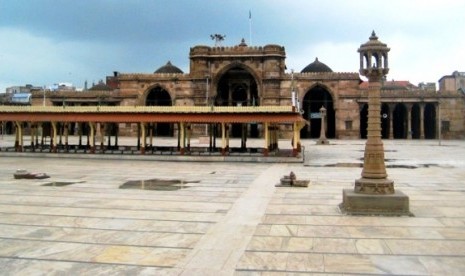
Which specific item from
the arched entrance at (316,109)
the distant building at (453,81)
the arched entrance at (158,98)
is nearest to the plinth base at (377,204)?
the arched entrance at (316,109)

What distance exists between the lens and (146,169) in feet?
67.6

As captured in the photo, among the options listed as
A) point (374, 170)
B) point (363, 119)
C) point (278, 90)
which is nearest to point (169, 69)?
point (278, 90)

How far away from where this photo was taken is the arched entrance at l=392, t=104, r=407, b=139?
59866mm

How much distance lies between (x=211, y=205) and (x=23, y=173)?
8.50 metres

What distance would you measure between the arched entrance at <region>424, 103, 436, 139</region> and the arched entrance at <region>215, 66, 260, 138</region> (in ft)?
69.4

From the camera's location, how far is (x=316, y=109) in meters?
58.0

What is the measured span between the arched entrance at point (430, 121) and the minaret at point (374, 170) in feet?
161

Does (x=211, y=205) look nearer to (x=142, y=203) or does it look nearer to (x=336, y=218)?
(x=142, y=203)

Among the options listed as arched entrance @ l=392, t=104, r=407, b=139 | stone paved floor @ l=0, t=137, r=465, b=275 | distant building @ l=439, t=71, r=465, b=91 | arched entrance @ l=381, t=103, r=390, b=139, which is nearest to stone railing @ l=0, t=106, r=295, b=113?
stone paved floor @ l=0, t=137, r=465, b=275

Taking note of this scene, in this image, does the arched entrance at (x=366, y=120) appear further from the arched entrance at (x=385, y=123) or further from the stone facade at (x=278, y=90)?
the stone facade at (x=278, y=90)

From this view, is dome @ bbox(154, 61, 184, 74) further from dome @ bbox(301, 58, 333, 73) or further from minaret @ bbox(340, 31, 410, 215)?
minaret @ bbox(340, 31, 410, 215)

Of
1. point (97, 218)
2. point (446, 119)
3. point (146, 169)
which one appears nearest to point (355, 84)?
point (446, 119)

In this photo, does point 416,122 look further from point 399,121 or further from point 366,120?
point 366,120

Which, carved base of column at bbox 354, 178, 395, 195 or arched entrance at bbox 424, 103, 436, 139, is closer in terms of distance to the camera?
carved base of column at bbox 354, 178, 395, 195
